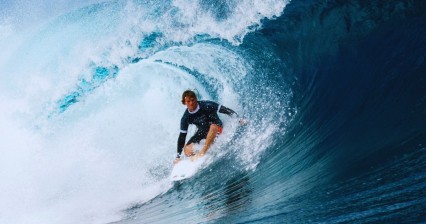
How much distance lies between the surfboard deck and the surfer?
100 mm

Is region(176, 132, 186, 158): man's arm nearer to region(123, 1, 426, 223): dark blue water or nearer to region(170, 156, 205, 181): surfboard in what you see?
region(170, 156, 205, 181): surfboard

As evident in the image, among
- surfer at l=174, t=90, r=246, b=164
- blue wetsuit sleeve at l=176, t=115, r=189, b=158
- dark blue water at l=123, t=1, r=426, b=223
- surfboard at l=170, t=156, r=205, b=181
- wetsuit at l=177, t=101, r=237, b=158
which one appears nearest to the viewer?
dark blue water at l=123, t=1, r=426, b=223

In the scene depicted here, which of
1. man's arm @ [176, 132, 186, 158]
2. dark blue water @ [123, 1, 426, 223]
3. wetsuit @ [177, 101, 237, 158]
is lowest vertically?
dark blue water @ [123, 1, 426, 223]

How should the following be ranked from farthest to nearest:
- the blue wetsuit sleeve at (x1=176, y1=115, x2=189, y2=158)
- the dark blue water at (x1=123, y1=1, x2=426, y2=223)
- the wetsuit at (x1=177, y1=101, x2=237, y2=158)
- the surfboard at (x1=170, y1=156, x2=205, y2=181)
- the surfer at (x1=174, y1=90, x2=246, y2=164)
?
the blue wetsuit sleeve at (x1=176, y1=115, x2=189, y2=158)
the wetsuit at (x1=177, y1=101, x2=237, y2=158)
the surfer at (x1=174, y1=90, x2=246, y2=164)
the surfboard at (x1=170, y1=156, x2=205, y2=181)
the dark blue water at (x1=123, y1=1, x2=426, y2=223)

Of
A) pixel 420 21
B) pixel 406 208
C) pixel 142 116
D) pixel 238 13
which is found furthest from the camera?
pixel 142 116

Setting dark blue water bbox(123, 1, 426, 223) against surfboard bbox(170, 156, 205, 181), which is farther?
surfboard bbox(170, 156, 205, 181)

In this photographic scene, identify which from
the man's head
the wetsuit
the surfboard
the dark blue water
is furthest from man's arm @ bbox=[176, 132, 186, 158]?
the dark blue water

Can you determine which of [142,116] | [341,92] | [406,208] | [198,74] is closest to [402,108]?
[341,92]

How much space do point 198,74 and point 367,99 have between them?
565 cm

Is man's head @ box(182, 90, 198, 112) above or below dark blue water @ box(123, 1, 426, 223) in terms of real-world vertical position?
above

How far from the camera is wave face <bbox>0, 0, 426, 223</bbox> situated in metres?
2.82

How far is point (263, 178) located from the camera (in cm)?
392

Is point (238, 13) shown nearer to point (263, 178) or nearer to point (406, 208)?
point (263, 178)

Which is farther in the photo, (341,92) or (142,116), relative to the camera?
(142,116)
